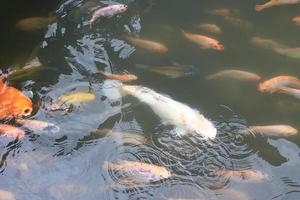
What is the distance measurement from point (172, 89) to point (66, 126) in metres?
1.23

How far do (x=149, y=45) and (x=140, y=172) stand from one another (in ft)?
6.69

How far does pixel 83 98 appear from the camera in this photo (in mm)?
4988

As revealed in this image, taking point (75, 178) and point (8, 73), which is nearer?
point (75, 178)

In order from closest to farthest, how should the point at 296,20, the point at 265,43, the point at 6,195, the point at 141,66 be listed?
the point at 6,195 → the point at 141,66 → the point at 265,43 → the point at 296,20

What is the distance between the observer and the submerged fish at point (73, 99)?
16.2 feet

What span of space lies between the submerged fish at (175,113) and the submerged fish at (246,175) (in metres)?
0.44

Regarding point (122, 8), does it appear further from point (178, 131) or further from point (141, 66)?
point (178, 131)

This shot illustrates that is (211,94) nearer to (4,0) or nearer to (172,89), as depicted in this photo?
(172,89)

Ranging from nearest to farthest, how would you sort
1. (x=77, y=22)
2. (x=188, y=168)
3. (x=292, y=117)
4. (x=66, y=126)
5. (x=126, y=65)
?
(x=188, y=168) → (x=66, y=126) → (x=292, y=117) → (x=126, y=65) → (x=77, y=22)

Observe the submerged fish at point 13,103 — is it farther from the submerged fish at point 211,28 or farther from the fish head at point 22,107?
the submerged fish at point 211,28

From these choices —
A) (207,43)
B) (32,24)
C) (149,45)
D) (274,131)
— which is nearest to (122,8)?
(149,45)

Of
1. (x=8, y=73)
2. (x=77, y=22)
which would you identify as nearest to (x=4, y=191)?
(x=8, y=73)

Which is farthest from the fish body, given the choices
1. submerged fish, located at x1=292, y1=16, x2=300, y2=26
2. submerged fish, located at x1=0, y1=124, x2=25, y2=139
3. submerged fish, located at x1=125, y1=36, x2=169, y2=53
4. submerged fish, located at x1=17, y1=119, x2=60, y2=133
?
submerged fish, located at x1=0, y1=124, x2=25, y2=139

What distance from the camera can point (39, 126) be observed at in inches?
181
